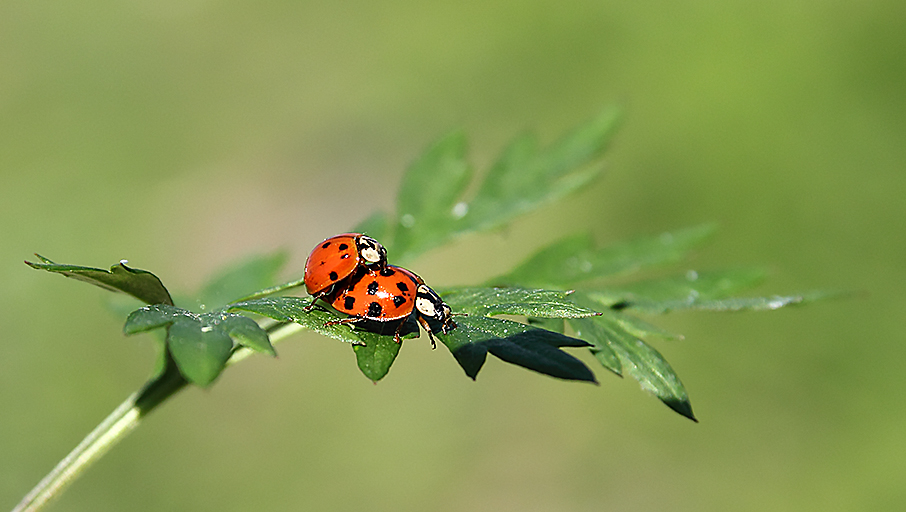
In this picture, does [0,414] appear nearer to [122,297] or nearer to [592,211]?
[122,297]

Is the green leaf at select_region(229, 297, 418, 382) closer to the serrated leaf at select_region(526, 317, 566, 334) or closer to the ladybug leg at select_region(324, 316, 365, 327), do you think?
the ladybug leg at select_region(324, 316, 365, 327)

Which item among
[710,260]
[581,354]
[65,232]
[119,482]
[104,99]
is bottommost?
[119,482]

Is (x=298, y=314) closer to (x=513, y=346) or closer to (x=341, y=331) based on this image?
(x=341, y=331)

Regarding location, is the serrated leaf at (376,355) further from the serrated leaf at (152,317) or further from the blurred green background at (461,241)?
the blurred green background at (461,241)

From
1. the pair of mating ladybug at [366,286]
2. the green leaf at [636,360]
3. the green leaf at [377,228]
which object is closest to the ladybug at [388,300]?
the pair of mating ladybug at [366,286]

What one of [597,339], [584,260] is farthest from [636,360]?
[584,260]

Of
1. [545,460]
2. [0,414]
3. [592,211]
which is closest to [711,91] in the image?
[592,211]
